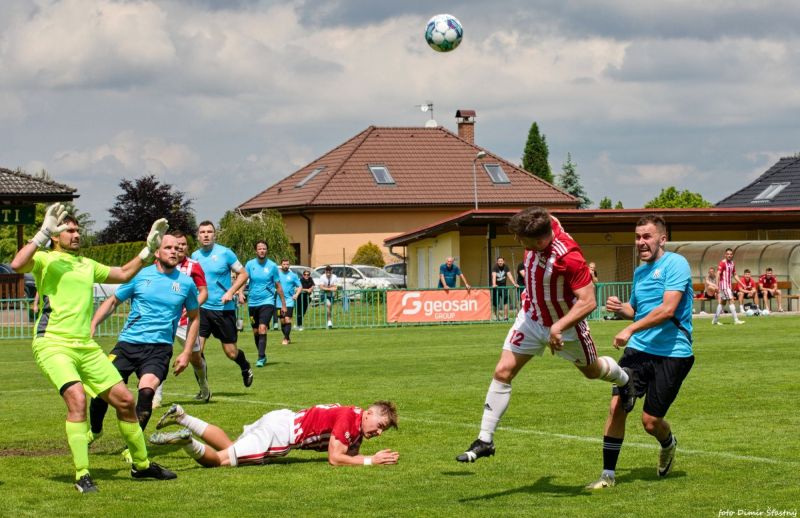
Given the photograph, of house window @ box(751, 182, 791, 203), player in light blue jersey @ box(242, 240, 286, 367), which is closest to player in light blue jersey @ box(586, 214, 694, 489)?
player in light blue jersey @ box(242, 240, 286, 367)

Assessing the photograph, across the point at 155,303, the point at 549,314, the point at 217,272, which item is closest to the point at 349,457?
the point at 549,314

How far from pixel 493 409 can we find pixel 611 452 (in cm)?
93

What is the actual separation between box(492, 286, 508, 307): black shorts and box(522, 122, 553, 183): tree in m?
68.6

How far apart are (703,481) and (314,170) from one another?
201ft

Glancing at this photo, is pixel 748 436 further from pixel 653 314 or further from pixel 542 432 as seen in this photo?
pixel 653 314

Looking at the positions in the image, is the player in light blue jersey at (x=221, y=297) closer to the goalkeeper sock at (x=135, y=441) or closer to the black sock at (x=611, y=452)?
the goalkeeper sock at (x=135, y=441)

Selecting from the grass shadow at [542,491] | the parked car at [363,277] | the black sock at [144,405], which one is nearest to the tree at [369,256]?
the parked car at [363,277]

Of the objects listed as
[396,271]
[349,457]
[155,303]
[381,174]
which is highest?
[381,174]

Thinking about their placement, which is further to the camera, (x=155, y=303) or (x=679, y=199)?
(x=679, y=199)

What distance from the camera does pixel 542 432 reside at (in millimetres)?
11531

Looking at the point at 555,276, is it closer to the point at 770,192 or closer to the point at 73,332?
the point at 73,332

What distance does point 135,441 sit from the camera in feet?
29.5

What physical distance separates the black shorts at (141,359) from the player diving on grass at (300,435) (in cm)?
102

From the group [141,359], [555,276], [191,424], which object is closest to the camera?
[555,276]
